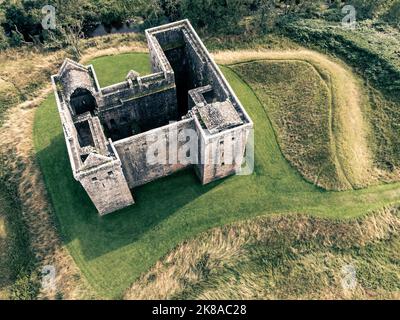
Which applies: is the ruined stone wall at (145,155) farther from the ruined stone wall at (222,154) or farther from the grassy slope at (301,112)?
the grassy slope at (301,112)

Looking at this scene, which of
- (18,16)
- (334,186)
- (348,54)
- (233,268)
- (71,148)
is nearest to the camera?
(71,148)

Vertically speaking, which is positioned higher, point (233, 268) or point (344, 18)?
point (344, 18)

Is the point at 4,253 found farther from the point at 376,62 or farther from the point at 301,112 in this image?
the point at 376,62

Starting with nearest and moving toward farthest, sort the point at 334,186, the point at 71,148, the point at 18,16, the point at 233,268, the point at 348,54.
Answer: the point at 71,148 < the point at 233,268 < the point at 334,186 < the point at 348,54 < the point at 18,16

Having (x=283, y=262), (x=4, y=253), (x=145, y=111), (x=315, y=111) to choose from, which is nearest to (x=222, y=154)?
(x=145, y=111)

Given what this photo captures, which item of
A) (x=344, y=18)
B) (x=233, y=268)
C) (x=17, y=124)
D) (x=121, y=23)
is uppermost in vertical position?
(x=121, y=23)

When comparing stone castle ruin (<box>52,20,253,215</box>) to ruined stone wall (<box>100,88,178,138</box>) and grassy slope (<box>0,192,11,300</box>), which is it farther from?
grassy slope (<box>0,192,11,300</box>)

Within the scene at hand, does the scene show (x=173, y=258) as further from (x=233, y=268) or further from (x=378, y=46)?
(x=378, y=46)

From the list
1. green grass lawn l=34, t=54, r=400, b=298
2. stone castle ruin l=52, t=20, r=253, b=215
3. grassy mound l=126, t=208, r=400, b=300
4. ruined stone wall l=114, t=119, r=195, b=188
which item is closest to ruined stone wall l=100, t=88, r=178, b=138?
stone castle ruin l=52, t=20, r=253, b=215

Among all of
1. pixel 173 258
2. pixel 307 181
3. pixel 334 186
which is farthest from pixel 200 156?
pixel 334 186
